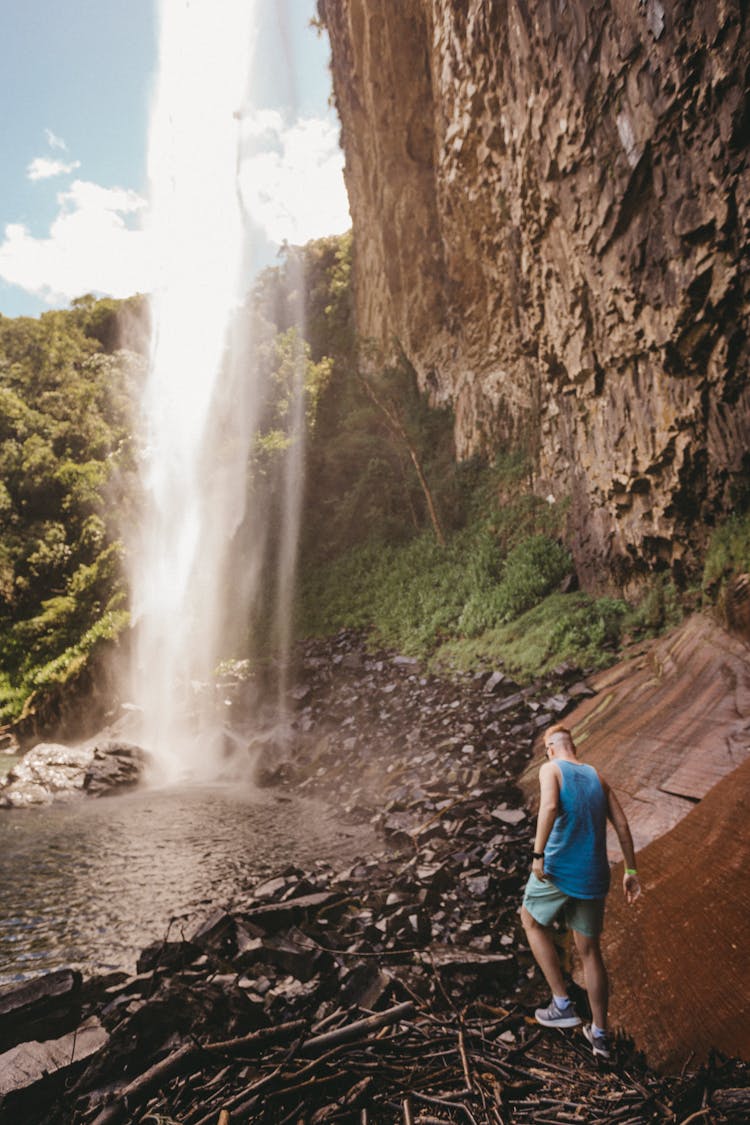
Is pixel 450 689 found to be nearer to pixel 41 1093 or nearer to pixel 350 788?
pixel 350 788

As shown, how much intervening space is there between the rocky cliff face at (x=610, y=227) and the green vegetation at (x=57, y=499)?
16.4 metres

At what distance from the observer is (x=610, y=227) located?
7379mm

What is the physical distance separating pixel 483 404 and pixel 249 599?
34.3 ft

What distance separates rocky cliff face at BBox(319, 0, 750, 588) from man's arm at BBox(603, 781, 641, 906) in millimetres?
4990

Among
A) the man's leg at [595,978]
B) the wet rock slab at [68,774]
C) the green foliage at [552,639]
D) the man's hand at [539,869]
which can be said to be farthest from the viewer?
the wet rock slab at [68,774]

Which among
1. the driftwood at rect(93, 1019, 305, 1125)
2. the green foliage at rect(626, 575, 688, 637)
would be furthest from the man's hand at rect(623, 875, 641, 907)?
the green foliage at rect(626, 575, 688, 637)

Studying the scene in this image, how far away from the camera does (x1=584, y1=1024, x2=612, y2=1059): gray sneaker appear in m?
2.38

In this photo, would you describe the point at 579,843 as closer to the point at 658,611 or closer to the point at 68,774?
the point at 658,611

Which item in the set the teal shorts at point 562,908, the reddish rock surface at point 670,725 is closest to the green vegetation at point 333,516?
the reddish rock surface at point 670,725

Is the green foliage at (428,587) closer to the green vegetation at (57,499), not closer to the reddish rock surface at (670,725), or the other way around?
the reddish rock surface at (670,725)

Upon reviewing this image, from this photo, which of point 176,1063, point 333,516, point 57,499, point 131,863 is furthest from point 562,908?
point 57,499

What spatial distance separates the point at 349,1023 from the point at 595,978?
1.25 meters

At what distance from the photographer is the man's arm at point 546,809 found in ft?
9.14

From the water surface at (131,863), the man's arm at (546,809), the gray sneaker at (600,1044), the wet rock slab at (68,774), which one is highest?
the man's arm at (546,809)
